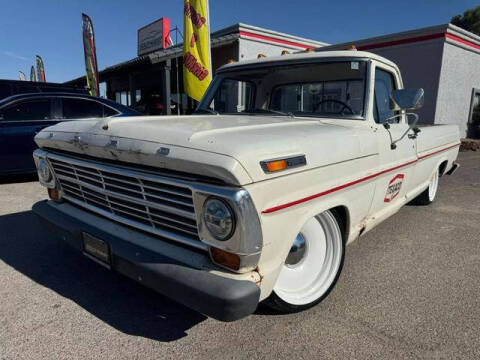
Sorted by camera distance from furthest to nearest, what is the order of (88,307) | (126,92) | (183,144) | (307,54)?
(126,92) < (307,54) < (88,307) < (183,144)

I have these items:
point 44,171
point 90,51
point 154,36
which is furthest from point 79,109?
point 154,36

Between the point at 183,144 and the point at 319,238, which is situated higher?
the point at 183,144

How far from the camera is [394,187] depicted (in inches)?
122

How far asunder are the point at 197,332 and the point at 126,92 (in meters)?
21.7

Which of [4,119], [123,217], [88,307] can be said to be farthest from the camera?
[4,119]

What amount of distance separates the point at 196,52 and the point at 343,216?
280 inches

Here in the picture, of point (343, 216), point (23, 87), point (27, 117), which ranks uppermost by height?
point (23, 87)

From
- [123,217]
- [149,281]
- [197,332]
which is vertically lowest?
[197,332]

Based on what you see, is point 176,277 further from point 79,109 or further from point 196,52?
point 196,52

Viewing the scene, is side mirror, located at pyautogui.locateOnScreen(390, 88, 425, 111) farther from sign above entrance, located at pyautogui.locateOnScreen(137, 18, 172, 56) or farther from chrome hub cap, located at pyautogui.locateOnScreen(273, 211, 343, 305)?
sign above entrance, located at pyautogui.locateOnScreen(137, 18, 172, 56)

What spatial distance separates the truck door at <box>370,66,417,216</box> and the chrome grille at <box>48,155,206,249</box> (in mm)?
1631

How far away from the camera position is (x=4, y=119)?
18.5 ft

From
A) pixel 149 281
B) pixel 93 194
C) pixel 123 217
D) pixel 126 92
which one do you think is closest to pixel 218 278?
pixel 149 281

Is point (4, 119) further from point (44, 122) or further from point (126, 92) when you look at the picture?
point (126, 92)
